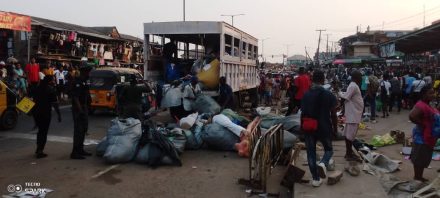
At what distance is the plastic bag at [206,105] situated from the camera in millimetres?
10477

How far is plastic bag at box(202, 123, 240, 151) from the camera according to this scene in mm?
8680

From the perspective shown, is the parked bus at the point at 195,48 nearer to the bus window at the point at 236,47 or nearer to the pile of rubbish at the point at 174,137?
the bus window at the point at 236,47

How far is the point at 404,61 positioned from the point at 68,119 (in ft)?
111

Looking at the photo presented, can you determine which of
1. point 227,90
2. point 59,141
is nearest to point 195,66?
point 227,90

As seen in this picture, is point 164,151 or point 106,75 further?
point 106,75

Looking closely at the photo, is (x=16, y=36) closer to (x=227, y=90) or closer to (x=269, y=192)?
(x=227, y=90)

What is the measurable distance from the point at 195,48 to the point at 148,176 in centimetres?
856

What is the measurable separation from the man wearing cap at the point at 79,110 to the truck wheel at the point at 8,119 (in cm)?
361

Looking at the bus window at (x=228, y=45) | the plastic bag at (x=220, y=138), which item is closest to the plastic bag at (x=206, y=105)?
the plastic bag at (x=220, y=138)

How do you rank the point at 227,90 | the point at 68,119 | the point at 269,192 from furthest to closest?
the point at 68,119
the point at 227,90
the point at 269,192

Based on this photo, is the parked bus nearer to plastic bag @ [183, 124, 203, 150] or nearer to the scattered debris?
plastic bag @ [183, 124, 203, 150]

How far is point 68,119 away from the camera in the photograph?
1302 cm

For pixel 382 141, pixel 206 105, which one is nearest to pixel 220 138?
pixel 206 105

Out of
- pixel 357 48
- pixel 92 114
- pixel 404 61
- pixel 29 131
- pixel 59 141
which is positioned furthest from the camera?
pixel 357 48
